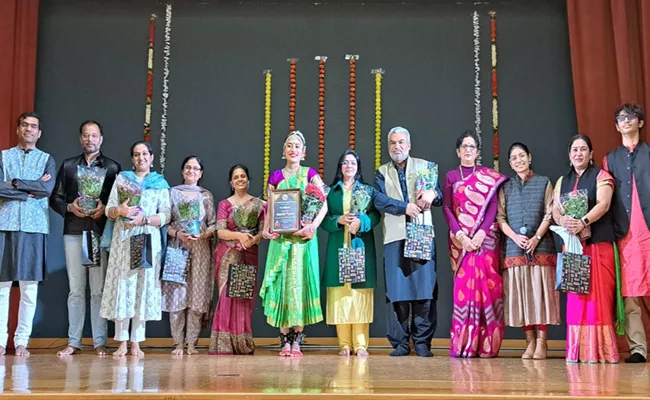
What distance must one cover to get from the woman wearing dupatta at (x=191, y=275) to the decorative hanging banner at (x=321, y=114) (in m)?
1.08

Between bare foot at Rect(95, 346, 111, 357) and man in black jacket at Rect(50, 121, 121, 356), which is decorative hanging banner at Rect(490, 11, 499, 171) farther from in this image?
bare foot at Rect(95, 346, 111, 357)

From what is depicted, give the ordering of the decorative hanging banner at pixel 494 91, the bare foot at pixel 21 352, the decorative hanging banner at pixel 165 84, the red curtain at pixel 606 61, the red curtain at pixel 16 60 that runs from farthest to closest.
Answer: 1. the decorative hanging banner at pixel 165 84
2. the decorative hanging banner at pixel 494 91
3. the red curtain at pixel 16 60
4. the red curtain at pixel 606 61
5. the bare foot at pixel 21 352

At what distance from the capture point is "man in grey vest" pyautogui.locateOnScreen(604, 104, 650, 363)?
14.0 feet

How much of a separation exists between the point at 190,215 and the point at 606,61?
3184 mm

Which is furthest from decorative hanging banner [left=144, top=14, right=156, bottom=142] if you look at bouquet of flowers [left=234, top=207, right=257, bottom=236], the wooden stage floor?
the wooden stage floor

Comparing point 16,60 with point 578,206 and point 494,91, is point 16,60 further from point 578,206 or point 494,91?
point 578,206

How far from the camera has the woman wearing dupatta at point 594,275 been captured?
13.8 feet

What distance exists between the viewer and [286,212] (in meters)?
4.55

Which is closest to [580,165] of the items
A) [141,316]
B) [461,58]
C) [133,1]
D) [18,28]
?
[461,58]

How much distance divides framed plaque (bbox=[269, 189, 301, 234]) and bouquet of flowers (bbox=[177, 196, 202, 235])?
606mm

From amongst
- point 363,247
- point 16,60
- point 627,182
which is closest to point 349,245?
point 363,247

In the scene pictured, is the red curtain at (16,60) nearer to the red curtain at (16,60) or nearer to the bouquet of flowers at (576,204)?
the red curtain at (16,60)

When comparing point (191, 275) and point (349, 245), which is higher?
point (349, 245)

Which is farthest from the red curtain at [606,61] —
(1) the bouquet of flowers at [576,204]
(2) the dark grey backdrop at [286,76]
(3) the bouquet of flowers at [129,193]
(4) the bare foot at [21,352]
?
(4) the bare foot at [21,352]
